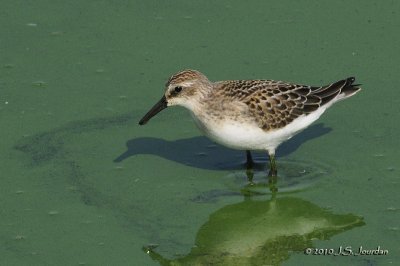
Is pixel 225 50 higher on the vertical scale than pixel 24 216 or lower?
higher

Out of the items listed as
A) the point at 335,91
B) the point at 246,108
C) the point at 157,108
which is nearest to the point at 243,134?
the point at 246,108

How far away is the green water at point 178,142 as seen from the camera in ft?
37.6

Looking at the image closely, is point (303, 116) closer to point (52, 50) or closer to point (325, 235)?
point (325, 235)

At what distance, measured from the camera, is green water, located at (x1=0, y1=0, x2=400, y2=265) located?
11469 mm

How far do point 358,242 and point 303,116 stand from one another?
6.77ft

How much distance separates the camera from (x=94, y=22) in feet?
52.7

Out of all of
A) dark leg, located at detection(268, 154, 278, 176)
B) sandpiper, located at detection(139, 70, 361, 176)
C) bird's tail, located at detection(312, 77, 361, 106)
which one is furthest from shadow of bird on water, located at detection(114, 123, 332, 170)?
bird's tail, located at detection(312, 77, 361, 106)

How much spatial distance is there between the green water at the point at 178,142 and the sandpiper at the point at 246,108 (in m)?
0.61

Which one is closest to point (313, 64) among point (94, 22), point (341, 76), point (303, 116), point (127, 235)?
point (341, 76)

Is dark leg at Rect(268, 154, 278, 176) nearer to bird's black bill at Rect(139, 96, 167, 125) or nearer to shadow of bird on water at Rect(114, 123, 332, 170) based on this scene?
shadow of bird on water at Rect(114, 123, 332, 170)

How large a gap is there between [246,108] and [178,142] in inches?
59.9

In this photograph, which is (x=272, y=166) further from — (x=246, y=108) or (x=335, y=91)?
(x=335, y=91)

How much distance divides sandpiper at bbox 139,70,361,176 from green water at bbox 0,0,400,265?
0.61 meters

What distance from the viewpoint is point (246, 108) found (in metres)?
12.4
